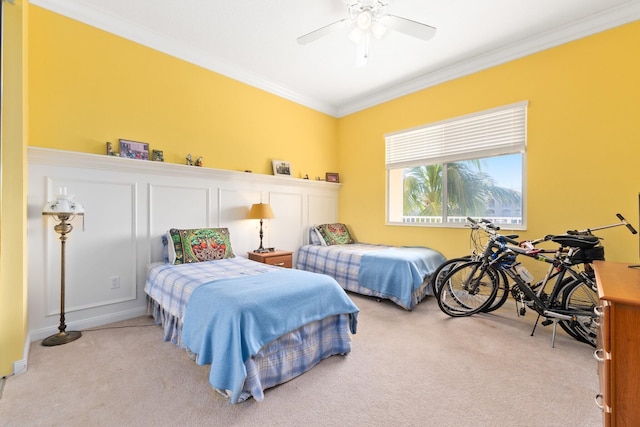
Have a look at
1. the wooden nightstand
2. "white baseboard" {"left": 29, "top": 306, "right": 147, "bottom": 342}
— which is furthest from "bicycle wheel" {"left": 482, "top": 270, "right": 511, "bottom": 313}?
"white baseboard" {"left": 29, "top": 306, "right": 147, "bottom": 342}

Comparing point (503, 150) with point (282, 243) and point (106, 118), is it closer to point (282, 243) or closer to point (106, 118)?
point (282, 243)

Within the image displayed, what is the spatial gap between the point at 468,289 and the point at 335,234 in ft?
7.37

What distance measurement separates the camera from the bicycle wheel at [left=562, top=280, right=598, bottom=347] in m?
2.29

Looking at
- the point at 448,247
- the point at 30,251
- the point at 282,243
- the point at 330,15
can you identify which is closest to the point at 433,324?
the point at 448,247

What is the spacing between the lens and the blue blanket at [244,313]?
163 cm

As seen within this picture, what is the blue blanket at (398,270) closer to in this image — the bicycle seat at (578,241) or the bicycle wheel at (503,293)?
the bicycle wheel at (503,293)

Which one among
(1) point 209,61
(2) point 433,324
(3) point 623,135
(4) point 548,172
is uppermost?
(1) point 209,61

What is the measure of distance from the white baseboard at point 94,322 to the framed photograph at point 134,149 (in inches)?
64.2

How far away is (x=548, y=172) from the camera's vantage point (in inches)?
125

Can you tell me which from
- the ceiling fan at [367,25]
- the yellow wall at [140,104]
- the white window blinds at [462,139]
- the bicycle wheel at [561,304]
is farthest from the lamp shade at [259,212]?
the bicycle wheel at [561,304]

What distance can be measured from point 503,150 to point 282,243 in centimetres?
324

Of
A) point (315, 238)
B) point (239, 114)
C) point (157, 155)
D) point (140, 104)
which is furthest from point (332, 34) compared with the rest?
point (315, 238)

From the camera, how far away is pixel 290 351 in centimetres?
193

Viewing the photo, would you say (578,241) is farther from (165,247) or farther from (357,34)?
(165,247)
